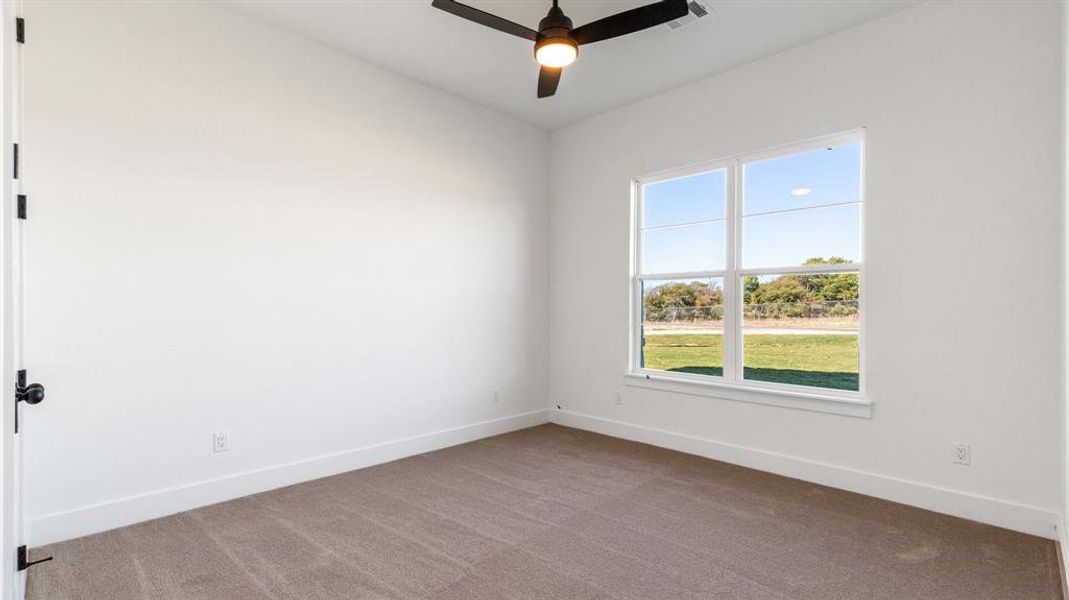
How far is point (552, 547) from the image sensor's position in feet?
8.73

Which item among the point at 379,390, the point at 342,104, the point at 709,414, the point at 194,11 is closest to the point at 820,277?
the point at 709,414

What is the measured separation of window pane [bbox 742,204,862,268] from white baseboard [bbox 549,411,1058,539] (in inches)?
55.9

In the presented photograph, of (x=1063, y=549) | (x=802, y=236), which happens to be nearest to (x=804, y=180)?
(x=802, y=236)

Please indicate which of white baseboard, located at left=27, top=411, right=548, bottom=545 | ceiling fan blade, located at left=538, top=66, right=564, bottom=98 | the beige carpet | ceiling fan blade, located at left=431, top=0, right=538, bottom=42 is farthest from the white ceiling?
the beige carpet

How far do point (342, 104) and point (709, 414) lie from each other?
12.0ft

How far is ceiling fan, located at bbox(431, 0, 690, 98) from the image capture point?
2.52 meters

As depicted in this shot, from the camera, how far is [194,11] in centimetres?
312

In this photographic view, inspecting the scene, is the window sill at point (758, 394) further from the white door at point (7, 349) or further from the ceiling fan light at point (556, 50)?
the white door at point (7, 349)

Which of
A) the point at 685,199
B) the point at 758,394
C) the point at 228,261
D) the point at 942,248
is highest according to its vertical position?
the point at 685,199

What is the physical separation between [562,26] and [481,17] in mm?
408

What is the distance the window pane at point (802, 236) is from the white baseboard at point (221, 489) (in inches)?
110

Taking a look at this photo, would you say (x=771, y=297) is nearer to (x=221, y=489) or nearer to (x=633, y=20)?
(x=633, y=20)

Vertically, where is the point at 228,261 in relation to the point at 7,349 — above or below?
above

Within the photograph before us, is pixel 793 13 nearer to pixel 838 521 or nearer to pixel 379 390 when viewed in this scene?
pixel 838 521
